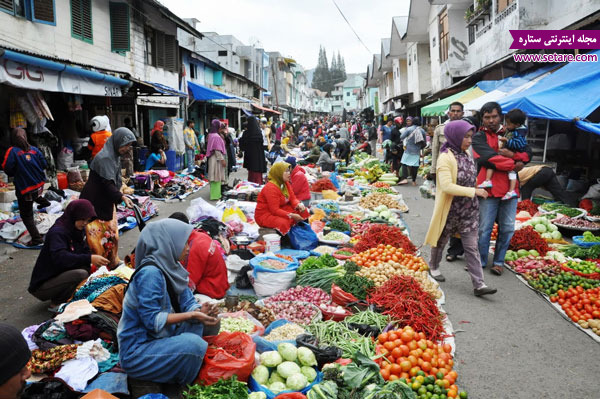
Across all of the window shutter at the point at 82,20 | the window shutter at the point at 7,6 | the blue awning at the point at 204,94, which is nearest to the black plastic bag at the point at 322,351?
the window shutter at the point at 7,6

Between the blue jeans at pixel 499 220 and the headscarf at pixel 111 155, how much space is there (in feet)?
15.2

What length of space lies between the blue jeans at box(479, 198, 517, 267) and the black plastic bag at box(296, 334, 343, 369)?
327 cm

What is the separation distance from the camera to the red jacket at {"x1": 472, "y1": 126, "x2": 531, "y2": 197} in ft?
19.6

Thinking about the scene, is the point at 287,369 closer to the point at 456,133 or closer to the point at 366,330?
the point at 366,330

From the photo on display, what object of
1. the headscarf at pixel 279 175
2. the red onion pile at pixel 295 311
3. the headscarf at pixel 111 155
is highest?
the headscarf at pixel 111 155

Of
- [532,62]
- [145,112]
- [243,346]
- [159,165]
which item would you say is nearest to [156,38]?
[145,112]

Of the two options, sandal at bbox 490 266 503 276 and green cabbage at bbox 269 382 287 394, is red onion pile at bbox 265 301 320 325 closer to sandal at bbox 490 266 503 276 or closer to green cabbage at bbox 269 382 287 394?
green cabbage at bbox 269 382 287 394

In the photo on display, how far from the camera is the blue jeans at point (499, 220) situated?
20.1ft

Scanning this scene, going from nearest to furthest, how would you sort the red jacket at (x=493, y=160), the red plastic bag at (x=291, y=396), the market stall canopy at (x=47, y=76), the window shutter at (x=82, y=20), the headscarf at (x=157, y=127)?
the red plastic bag at (x=291, y=396), the red jacket at (x=493, y=160), the market stall canopy at (x=47, y=76), the window shutter at (x=82, y=20), the headscarf at (x=157, y=127)

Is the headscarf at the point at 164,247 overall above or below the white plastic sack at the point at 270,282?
above

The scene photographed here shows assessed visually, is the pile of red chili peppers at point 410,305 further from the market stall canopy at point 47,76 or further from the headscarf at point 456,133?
the market stall canopy at point 47,76

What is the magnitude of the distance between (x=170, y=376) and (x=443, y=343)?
244cm

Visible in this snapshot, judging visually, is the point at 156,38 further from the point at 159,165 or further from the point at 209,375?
the point at 209,375

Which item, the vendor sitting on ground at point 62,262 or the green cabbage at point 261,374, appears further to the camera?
the vendor sitting on ground at point 62,262
